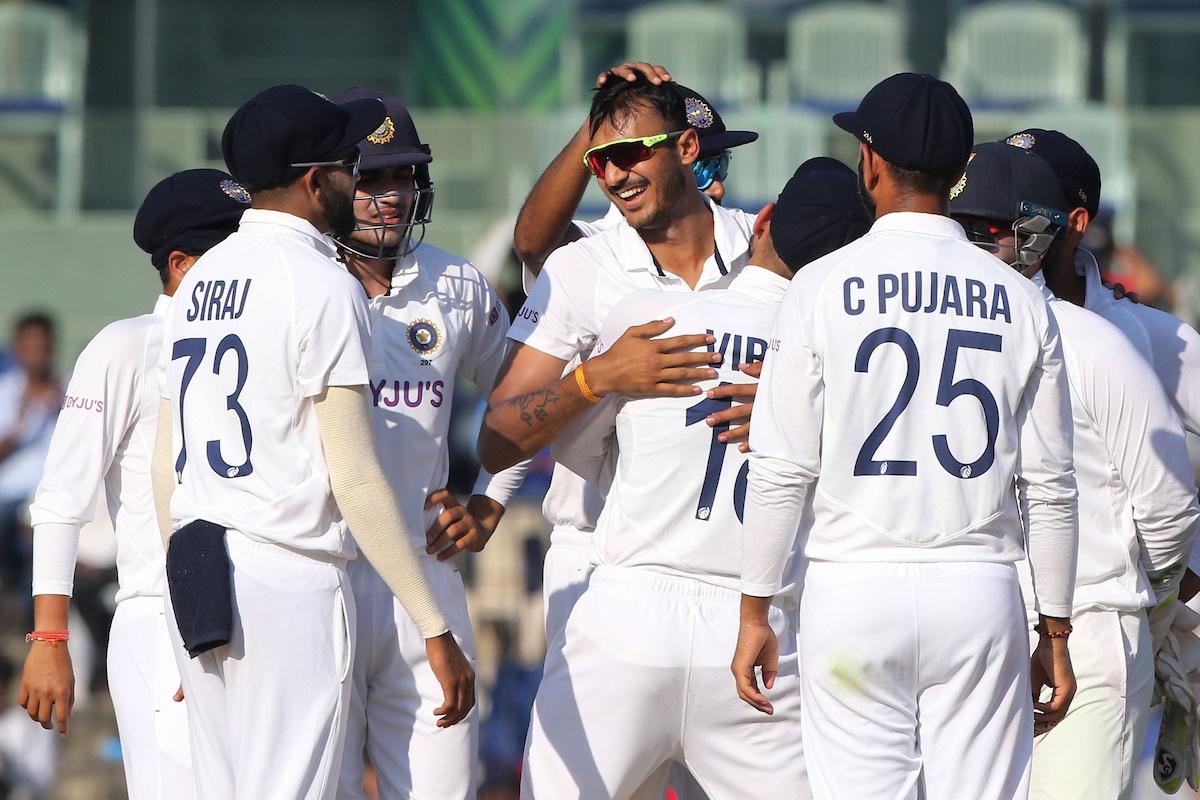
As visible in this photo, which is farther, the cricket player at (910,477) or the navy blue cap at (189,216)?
the navy blue cap at (189,216)

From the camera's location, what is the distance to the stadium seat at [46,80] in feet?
51.9

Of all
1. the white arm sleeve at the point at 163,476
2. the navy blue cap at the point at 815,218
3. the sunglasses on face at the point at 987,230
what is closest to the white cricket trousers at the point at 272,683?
the white arm sleeve at the point at 163,476

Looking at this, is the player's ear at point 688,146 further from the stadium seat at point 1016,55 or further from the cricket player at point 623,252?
the stadium seat at point 1016,55

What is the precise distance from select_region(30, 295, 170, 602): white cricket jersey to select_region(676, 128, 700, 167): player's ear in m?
1.61

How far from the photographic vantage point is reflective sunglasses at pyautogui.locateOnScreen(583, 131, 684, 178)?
16.6 ft

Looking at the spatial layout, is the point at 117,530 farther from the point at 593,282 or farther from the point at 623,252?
the point at 623,252

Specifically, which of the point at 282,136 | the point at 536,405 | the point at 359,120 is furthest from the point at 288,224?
the point at 536,405

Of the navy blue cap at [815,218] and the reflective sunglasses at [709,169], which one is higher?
the reflective sunglasses at [709,169]

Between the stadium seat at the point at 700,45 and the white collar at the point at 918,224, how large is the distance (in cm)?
1195

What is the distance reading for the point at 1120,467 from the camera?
4766 millimetres

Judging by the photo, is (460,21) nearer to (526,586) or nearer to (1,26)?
(1,26)

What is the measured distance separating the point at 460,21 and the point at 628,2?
5.71 feet

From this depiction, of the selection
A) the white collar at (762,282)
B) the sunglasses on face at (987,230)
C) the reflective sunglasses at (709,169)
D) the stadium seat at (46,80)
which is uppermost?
the stadium seat at (46,80)

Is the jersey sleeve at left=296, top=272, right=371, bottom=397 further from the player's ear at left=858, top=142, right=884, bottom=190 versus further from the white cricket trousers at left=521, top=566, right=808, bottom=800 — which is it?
the player's ear at left=858, top=142, right=884, bottom=190
